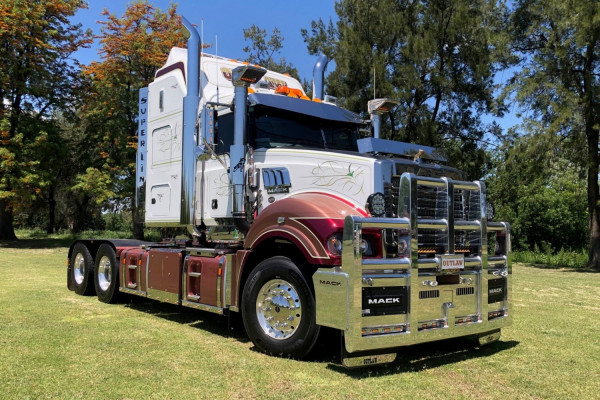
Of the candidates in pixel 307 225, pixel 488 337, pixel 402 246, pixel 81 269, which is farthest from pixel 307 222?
pixel 81 269

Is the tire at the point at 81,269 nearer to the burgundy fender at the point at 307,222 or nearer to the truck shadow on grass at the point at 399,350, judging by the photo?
the truck shadow on grass at the point at 399,350

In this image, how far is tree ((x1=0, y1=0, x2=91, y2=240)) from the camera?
81.3ft

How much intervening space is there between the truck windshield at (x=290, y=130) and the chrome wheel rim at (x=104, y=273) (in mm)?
4540

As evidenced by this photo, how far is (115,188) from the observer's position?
25.5m

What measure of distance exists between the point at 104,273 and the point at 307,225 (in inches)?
231

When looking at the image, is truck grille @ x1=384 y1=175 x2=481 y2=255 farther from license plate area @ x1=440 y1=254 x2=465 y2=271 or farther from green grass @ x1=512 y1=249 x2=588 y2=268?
green grass @ x1=512 y1=249 x2=588 y2=268

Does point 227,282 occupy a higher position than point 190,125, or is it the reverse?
point 190,125

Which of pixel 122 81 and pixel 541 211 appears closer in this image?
pixel 122 81

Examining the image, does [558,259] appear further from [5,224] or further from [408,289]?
[5,224]

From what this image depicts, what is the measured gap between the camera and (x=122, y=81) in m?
25.9

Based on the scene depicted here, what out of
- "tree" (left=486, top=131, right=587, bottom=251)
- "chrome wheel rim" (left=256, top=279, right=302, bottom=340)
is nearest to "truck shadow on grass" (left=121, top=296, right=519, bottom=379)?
"chrome wheel rim" (left=256, top=279, right=302, bottom=340)

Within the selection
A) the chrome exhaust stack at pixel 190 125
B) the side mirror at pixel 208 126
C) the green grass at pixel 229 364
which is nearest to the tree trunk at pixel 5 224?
the green grass at pixel 229 364

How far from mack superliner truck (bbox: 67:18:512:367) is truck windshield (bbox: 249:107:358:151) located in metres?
0.02

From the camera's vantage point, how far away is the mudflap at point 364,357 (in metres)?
4.60
